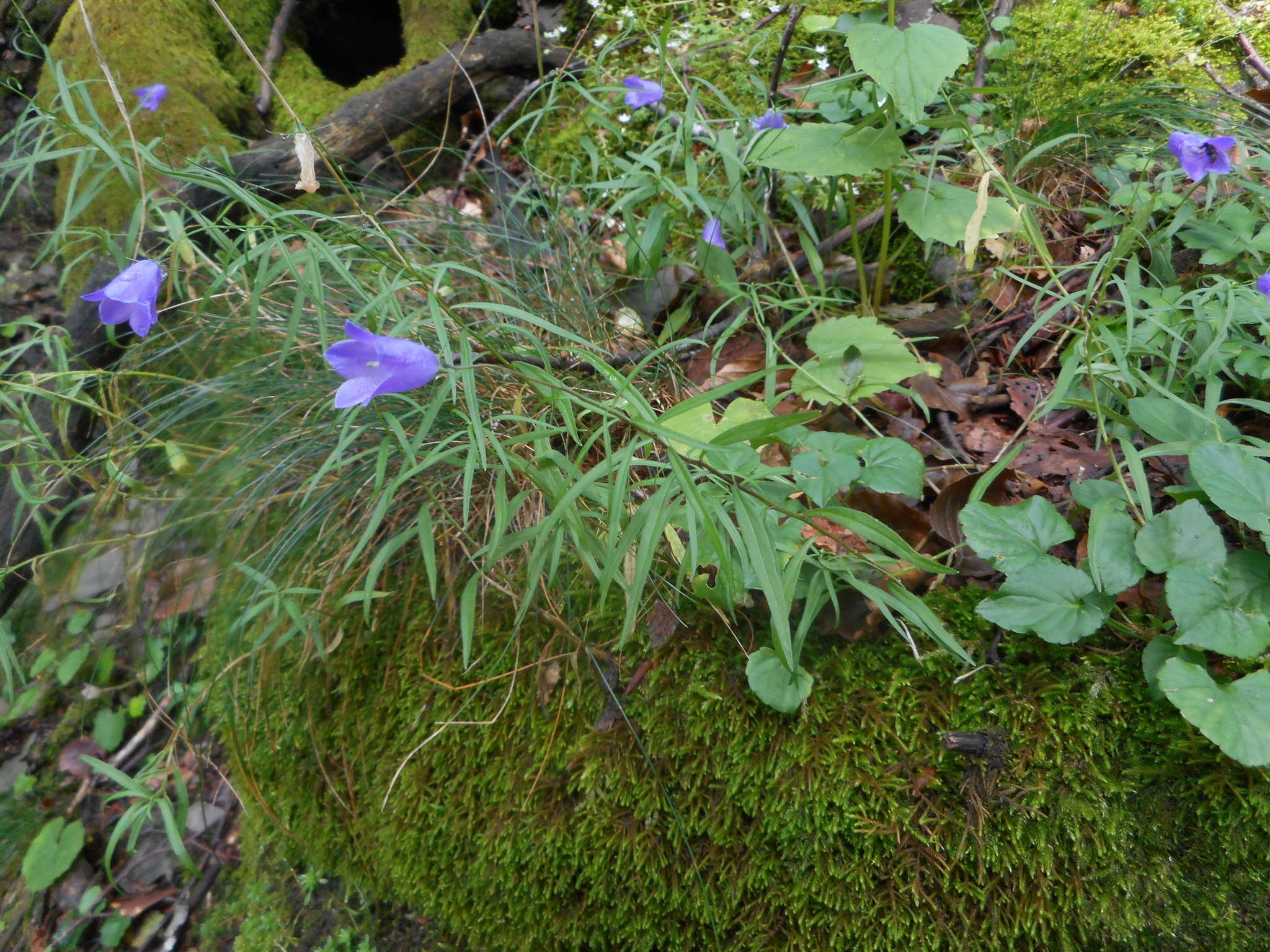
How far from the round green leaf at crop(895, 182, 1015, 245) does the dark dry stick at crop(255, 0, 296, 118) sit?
101 inches

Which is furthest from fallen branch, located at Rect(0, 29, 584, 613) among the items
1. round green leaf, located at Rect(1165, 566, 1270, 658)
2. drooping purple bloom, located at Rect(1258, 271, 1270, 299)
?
round green leaf, located at Rect(1165, 566, 1270, 658)

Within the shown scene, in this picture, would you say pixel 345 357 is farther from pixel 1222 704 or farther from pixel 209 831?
pixel 209 831

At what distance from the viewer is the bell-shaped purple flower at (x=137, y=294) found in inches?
45.3

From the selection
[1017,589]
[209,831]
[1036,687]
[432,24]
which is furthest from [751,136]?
[209,831]

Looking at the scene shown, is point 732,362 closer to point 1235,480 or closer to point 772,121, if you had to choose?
point 772,121

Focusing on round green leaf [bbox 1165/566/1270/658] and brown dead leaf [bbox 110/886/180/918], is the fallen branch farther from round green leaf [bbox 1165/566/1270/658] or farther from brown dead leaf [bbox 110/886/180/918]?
round green leaf [bbox 1165/566/1270/658]

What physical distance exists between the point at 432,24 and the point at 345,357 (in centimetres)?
265

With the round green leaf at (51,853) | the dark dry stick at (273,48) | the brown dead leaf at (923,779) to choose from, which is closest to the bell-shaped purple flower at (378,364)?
the brown dead leaf at (923,779)

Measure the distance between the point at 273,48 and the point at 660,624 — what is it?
9.63 ft

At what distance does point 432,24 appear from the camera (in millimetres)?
2922

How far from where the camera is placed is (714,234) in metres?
1.65

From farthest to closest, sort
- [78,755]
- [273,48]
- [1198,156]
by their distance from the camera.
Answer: [273,48] → [78,755] → [1198,156]

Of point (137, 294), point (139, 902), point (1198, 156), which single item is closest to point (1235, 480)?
point (1198, 156)

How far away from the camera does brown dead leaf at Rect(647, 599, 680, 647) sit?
4.51ft
